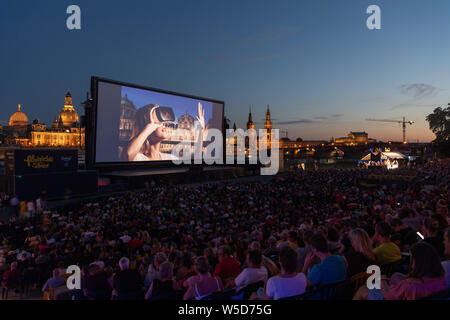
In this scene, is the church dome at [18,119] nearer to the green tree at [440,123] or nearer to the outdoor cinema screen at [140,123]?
the outdoor cinema screen at [140,123]

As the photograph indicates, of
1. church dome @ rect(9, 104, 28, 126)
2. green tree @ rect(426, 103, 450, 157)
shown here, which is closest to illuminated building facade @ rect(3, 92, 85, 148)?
church dome @ rect(9, 104, 28, 126)

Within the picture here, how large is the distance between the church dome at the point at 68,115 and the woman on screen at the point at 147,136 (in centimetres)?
11852

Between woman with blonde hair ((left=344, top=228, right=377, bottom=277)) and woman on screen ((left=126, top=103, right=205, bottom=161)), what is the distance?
27755 mm

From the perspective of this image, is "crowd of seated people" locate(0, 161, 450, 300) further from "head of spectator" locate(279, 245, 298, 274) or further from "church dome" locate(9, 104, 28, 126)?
"church dome" locate(9, 104, 28, 126)

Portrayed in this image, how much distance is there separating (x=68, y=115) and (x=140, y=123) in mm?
126458

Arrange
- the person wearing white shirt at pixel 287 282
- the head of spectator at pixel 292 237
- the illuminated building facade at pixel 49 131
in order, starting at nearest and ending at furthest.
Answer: the person wearing white shirt at pixel 287 282 < the head of spectator at pixel 292 237 < the illuminated building facade at pixel 49 131

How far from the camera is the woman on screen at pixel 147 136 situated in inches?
1173

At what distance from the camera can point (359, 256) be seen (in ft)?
12.2

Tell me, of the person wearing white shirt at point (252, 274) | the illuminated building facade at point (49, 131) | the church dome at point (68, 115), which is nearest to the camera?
the person wearing white shirt at point (252, 274)

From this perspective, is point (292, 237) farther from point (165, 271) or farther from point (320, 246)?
point (165, 271)

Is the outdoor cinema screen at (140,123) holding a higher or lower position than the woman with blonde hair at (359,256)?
higher

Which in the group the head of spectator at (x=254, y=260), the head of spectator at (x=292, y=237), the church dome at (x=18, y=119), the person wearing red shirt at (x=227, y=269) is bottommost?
the person wearing red shirt at (x=227, y=269)

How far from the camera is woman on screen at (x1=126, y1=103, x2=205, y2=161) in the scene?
29797mm

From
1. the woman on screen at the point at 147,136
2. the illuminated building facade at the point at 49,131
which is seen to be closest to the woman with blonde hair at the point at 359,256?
the woman on screen at the point at 147,136
